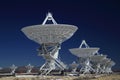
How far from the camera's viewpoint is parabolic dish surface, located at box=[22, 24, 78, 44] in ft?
269

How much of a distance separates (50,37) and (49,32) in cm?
321

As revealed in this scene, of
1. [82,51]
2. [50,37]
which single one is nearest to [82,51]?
[82,51]

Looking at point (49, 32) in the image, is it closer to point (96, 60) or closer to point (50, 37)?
point (50, 37)

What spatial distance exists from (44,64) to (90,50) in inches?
1424

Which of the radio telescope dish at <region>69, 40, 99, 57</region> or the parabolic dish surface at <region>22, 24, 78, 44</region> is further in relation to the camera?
the radio telescope dish at <region>69, 40, 99, 57</region>

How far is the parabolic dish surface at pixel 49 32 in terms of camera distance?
3233 inches

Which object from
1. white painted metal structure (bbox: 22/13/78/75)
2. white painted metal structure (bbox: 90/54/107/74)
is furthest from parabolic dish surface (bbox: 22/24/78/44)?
white painted metal structure (bbox: 90/54/107/74)

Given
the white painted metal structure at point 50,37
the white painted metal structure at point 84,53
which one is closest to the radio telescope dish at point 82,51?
the white painted metal structure at point 84,53

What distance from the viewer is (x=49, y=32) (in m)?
84.6

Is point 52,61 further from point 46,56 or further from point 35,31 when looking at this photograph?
point 35,31

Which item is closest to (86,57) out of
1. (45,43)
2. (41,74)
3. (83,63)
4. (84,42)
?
(83,63)

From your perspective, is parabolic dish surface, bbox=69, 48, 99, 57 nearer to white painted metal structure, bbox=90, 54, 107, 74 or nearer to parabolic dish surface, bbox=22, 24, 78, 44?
white painted metal structure, bbox=90, 54, 107, 74

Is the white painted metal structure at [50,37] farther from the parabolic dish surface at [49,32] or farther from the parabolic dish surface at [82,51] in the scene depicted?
the parabolic dish surface at [82,51]

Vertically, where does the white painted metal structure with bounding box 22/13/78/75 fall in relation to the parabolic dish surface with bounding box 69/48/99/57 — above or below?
below
